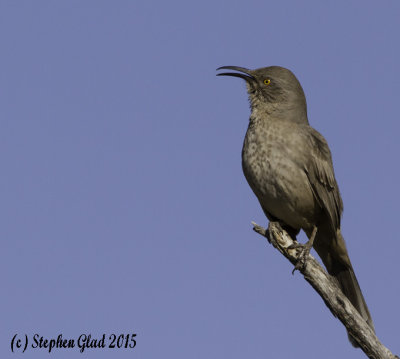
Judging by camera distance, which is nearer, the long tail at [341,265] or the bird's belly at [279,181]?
the bird's belly at [279,181]

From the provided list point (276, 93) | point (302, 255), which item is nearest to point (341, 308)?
point (302, 255)

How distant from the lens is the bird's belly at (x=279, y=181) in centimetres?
759

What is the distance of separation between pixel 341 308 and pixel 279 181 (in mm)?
1651

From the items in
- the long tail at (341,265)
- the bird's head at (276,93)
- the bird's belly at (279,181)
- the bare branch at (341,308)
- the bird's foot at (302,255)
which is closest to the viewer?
the bare branch at (341,308)

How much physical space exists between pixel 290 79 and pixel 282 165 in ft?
5.04

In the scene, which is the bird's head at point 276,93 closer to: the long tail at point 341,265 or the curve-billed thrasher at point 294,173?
the curve-billed thrasher at point 294,173

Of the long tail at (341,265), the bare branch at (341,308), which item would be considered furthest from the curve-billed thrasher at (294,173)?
the bare branch at (341,308)

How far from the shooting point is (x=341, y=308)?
6625 millimetres

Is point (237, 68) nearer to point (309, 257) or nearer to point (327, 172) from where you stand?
point (327, 172)

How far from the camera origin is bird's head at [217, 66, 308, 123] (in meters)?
8.31

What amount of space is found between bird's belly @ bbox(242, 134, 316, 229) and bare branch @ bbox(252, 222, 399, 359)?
602 millimetres

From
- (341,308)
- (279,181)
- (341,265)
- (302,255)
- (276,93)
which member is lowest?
(341,308)

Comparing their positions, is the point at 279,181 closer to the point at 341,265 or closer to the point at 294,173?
the point at 294,173

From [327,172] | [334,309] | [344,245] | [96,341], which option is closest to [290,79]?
[327,172]
